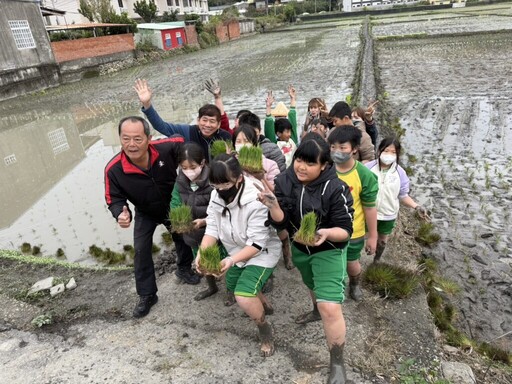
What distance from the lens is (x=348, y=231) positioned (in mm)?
2533

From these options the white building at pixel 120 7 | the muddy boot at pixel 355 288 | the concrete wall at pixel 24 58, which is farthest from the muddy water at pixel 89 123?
the white building at pixel 120 7

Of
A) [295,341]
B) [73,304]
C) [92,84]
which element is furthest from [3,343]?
[92,84]

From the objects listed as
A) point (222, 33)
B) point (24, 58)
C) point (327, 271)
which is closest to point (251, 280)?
point (327, 271)

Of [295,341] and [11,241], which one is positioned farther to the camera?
[11,241]

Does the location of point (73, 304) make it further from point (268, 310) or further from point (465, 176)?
point (465, 176)

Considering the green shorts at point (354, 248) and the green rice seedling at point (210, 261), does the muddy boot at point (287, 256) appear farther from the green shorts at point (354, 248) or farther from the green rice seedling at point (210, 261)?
the green rice seedling at point (210, 261)

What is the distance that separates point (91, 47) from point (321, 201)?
25449mm

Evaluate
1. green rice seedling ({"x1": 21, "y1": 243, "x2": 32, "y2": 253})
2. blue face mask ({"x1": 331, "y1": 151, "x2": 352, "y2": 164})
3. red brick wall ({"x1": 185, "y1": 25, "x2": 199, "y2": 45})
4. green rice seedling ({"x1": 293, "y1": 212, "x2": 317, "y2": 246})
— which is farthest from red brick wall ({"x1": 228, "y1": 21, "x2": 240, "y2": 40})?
green rice seedling ({"x1": 293, "y1": 212, "x2": 317, "y2": 246})

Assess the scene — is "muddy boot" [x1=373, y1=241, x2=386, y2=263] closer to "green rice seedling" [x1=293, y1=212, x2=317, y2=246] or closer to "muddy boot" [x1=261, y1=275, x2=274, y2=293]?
"muddy boot" [x1=261, y1=275, x2=274, y2=293]

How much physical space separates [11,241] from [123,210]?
355cm

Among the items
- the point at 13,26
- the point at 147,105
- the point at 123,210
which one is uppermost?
the point at 13,26

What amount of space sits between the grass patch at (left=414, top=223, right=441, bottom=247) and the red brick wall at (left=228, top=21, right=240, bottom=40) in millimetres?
43785

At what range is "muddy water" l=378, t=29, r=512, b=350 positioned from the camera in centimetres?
399

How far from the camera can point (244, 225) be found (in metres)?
2.71
